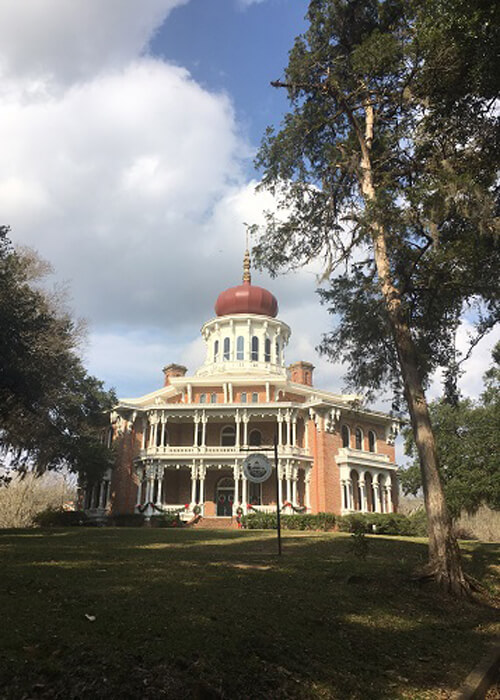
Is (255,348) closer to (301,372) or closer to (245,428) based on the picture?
(301,372)

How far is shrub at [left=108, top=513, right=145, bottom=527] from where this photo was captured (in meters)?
35.8

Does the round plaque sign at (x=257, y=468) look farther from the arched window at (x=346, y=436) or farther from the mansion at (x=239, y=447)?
the arched window at (x=346, y=436)

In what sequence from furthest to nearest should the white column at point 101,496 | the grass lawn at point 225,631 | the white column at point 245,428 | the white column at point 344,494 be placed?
the white column at point 101,496 → the white column at point 344,494 → the white column at point 245,428 → the grass lawn at point 225,631

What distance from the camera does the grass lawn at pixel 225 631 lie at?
4.70 m

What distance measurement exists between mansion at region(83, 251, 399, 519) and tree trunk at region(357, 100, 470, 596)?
24.2 m

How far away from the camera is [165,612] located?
21.5 ft

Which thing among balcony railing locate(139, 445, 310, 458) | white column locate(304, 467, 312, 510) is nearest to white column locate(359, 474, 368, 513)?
white column locate(304, 467, 312, 510)

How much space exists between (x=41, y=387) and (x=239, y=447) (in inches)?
720

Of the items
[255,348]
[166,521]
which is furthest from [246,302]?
[166,521]

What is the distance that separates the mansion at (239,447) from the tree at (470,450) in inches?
266

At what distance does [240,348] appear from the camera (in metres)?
48.0

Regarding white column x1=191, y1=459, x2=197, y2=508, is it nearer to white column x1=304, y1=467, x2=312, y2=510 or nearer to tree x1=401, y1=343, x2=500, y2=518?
white column x1=304, y1=467, x2=312, y2=510

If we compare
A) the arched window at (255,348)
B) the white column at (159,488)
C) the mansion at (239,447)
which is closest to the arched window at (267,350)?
the arched window at (255,348)

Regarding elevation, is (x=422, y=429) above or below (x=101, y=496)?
below
